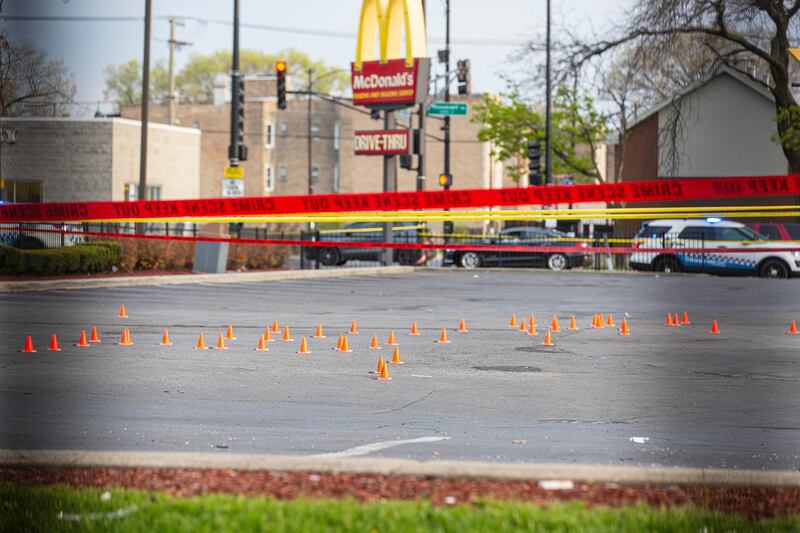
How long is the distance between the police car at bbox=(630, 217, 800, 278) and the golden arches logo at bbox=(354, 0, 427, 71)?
9058mm

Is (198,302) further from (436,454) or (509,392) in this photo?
(436,454)

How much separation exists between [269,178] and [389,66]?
4620 cm

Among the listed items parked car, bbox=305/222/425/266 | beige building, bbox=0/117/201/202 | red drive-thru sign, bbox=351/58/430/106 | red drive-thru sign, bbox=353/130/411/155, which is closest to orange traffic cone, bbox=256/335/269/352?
beige building, bbox=0/117/201/202

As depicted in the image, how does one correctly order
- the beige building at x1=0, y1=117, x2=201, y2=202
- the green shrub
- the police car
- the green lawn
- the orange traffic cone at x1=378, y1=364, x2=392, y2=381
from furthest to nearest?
the police car, the green shrub, the orange traffic cone at x1=378, y1=364, x2=392, y2=381, the green lawn, the beige building at x1=0, y1=117, x2=201, y2=202

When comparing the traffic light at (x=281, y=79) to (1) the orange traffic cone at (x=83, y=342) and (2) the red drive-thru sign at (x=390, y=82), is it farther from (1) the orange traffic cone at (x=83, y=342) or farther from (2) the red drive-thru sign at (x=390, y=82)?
(1) the orange traffic cone at (x=83, y=342)

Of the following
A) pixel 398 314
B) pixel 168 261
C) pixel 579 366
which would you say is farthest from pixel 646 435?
pixel 168 261

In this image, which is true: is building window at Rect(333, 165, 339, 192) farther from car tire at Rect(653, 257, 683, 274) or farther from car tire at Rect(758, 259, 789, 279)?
car tire at Rect(758, 259, 789, 279)

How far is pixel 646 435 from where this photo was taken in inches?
316

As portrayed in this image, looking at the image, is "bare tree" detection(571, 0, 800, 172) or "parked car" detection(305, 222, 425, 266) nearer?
"bare tree" detection(571, 0, 800, 172)

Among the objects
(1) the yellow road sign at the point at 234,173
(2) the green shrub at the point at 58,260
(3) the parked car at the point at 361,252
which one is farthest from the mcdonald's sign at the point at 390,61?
(2) the green shrub at the point at 58,260

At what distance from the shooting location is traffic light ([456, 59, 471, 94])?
1619 inches

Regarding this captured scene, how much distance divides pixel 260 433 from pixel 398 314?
38.0ft

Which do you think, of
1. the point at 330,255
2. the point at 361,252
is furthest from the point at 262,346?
the point at 361,252

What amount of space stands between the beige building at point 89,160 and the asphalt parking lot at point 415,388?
1.63 m
